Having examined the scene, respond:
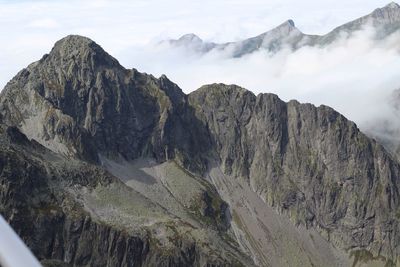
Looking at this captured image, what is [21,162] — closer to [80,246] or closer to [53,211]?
[53,211]

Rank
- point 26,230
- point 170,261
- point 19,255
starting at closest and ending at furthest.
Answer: point 19,255, point 26,230, point 170,261

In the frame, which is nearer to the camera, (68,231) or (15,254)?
(15,254)

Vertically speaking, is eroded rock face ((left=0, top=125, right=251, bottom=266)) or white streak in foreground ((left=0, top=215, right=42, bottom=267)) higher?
white streak in foreground ((left=0, top=215, right=42, bottom=267))

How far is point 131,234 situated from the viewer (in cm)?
19350

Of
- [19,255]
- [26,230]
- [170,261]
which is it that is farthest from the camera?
[170,261]

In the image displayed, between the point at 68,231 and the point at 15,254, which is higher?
the point at 15,254

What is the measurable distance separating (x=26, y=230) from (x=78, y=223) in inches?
646

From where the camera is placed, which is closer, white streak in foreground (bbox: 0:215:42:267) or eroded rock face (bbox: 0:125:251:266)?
white streak in foreground (bbox: 0:215:42:267)

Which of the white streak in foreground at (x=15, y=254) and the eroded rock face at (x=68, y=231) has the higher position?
the white streak in foreground at (x=15, y=254)

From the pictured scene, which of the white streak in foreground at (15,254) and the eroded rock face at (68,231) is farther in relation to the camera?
the eroded rock face at (68,231)

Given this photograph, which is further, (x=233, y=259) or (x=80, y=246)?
(x=233, y=259)

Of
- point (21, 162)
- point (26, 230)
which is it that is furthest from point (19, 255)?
point (21, 162)

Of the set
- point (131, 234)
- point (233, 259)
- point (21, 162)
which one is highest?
point (21, 162)

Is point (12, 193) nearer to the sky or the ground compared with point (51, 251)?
nearer to the sky
